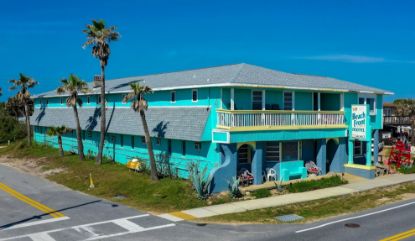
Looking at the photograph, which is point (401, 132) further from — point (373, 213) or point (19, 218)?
point (19, 218)

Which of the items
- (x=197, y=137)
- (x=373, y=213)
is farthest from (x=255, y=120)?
(x=373, y=213)

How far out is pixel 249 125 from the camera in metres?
22.9

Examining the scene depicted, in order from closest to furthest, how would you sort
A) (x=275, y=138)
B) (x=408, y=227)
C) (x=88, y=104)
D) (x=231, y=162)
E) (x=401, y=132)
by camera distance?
(x=408, y=227) < (x=231, y=162) < (x=275, y=138) < (x=88, y=104) < (x=401, y=132)

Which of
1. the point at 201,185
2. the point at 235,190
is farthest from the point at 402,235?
the point at 201,185

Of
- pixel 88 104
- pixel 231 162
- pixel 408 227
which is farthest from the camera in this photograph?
pixel 88 104

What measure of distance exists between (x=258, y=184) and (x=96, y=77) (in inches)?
903

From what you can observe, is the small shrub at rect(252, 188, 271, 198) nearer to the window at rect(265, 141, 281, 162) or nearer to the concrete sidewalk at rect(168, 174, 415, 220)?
the concrete sidewalk at rect(168, 174, 415, 220)

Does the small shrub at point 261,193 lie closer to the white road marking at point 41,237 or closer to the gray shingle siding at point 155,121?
the gray shingle siding at point 155,121

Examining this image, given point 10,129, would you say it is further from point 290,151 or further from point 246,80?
point 290,151

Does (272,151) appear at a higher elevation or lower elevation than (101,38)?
lower

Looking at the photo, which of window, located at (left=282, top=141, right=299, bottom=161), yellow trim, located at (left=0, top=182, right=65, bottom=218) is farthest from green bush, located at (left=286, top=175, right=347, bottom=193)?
yellow trim, located at (left=0, top=182, right=65, bottom=218)

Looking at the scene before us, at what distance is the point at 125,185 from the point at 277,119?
384 inches

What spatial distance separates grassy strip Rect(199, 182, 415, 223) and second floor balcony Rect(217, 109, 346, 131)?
16.8 ft

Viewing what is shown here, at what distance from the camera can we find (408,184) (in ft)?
82.2
